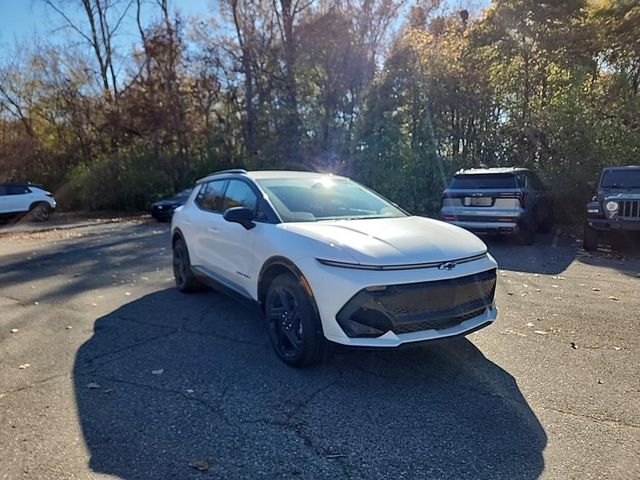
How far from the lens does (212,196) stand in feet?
18.3

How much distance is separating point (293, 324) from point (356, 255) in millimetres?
862

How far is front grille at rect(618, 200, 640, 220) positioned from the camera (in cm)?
820

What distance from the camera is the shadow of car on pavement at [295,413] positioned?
8.30ft

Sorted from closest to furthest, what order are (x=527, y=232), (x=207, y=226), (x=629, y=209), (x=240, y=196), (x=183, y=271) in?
(x=240, y=196) < (x=207, y=226) < (x=183, y=271) < (x=629, y=209) < (x=527, y=232)

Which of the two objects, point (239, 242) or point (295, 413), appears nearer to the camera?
point (295, 413)

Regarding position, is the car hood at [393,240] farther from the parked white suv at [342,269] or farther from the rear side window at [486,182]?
the rear side window at [486,182]

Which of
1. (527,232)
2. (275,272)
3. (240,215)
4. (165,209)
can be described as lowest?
(527,232)

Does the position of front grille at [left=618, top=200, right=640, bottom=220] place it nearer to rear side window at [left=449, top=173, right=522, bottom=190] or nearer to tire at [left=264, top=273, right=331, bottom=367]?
rear side window at [left=449, top=173, right=522, bottom=190]

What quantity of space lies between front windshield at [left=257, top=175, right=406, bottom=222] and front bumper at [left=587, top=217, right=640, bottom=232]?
575 cm

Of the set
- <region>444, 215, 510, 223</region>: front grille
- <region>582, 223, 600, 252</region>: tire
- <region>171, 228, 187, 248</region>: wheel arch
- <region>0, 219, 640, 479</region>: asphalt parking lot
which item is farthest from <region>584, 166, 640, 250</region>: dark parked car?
<region>171, 228, 187, 248</region>: wheel arch

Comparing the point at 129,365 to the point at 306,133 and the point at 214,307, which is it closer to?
the point at 214,307

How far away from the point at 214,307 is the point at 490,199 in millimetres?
6075

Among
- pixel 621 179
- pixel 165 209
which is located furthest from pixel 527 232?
→ pixel 165 209

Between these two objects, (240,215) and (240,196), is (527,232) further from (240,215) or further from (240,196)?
(240,215)
